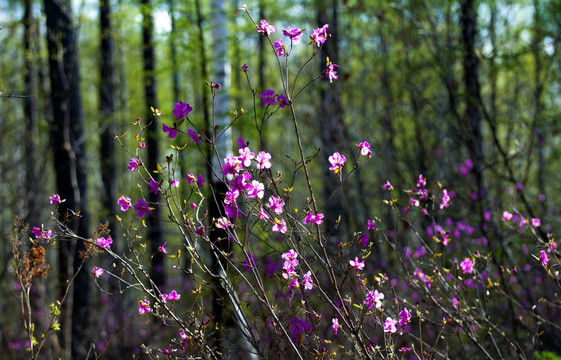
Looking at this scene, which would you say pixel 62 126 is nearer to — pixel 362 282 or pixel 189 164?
pixel 189 164

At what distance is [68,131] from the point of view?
6082 millimetres

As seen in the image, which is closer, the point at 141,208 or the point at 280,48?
the point at 280,48

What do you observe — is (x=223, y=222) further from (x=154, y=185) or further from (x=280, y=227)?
(x=154, y=185)

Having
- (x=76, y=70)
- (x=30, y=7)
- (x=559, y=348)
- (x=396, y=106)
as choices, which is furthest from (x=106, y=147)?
(x=559, y=348)

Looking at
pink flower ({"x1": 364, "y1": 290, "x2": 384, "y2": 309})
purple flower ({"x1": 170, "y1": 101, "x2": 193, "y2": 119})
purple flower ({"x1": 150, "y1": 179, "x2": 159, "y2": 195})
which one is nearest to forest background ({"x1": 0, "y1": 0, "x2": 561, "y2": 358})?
pink flower ({"x1": 364, "y1": 290, "x2": 384, "y2": 309})

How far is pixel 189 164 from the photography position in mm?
7727

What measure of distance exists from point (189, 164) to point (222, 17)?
243cm

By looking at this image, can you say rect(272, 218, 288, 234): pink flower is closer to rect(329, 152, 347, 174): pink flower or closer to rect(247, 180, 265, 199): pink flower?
rect(247, 180, 265, 199): pink flower

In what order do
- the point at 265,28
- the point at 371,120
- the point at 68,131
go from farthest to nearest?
the point at 371,120 < the point at 68,131 < the point at 265,28

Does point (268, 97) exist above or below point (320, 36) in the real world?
below

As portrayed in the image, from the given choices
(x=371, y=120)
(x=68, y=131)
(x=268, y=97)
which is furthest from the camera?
(x=371, y=120)

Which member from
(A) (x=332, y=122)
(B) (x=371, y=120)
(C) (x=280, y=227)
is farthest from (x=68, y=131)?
(B) (x=371, y=120)

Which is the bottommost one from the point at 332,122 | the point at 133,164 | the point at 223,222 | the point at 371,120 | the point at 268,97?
the point at 223,222

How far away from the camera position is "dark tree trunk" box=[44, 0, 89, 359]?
5.81 meters
